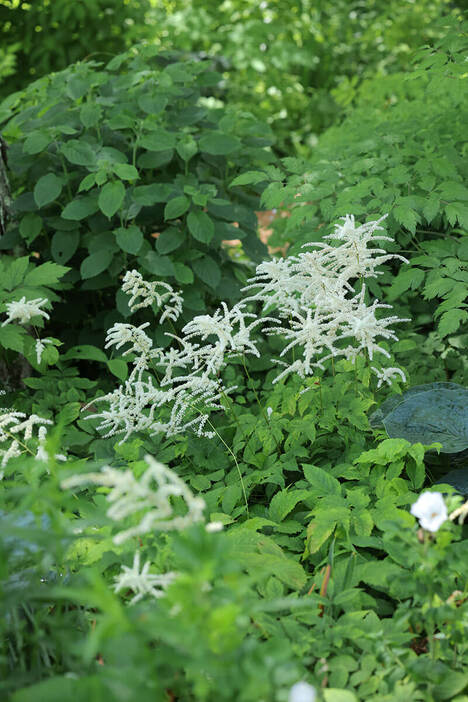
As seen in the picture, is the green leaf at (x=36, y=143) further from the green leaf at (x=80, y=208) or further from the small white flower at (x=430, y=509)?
the small white flower at (x=430, y=509)

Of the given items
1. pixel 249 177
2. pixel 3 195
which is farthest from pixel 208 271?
pixel 3 195

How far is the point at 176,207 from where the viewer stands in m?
3.02

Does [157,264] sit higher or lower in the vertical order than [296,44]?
higher

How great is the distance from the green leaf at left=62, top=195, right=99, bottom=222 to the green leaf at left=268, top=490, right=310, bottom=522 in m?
1.66

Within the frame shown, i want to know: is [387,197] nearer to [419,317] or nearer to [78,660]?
[419,317]

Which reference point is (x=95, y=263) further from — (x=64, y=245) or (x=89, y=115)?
(x=89, y=115)

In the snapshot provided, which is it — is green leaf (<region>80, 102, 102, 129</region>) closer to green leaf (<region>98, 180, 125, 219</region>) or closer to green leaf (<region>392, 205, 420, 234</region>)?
green leaf (<region>98, 180, 125, 219</region>)

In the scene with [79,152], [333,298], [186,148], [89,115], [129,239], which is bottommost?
[129,239]

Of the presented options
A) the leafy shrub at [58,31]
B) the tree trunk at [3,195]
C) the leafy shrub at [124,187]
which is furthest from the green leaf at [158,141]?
the leafy shrub at [58,31]

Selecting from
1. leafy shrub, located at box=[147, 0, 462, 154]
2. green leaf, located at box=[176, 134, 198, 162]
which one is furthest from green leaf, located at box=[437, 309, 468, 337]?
leafy shrub, located at box=[147, 0, 462, 154]

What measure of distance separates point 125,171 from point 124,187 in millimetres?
212

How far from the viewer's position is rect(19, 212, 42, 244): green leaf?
3.17 m

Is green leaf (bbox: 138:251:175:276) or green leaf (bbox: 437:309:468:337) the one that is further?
green leaf (bbox: 138:251:175:276)

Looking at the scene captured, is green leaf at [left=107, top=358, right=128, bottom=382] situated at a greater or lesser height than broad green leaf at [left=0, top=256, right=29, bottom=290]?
lesser
